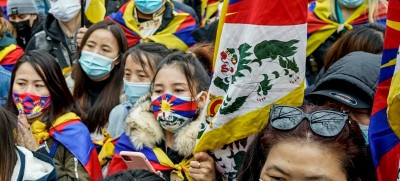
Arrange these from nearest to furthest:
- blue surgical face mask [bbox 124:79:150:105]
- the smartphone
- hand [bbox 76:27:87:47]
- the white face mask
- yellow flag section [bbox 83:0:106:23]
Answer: the smartphone, blue surgical face mask [bbox 124:79:150:105], hand [bbox 76:27:87:47], the white face mask, yellow flag section [bbox 83:0:106:23]

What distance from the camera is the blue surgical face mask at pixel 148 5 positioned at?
6.84m

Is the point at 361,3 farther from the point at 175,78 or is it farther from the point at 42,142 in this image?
the point at 42,142

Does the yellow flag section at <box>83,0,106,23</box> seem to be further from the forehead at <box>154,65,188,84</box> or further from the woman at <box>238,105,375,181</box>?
the woman at <box>238,105,375,181</box>

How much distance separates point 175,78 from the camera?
13.9 ft

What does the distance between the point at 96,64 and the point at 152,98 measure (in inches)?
68.1

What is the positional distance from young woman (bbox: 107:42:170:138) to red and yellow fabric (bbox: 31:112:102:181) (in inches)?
15.2

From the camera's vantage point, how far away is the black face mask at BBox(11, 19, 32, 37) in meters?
7.83

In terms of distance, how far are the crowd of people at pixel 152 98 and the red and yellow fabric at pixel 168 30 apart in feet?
0.03

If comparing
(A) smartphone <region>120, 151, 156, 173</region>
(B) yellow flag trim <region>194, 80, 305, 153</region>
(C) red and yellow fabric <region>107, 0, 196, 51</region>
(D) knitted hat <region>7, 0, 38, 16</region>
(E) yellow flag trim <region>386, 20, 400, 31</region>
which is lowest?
(D) knitted hat <region>7, 0, 38, 16</region>

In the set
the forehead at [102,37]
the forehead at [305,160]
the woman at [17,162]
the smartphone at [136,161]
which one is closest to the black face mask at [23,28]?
the forehead at [102,37]

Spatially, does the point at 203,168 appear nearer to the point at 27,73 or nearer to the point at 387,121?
the point at 387,121

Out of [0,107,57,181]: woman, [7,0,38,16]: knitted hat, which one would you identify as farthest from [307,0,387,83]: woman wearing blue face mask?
[7,0,38,16]: knitted hat

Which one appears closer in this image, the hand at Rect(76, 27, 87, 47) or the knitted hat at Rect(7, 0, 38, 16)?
the hand at Rect(76, 27, 87, 47)

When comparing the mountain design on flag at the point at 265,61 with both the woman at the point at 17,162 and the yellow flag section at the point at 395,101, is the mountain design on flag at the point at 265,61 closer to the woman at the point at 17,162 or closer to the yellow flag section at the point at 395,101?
the yellow flag section at the point at 395,101
